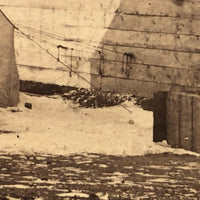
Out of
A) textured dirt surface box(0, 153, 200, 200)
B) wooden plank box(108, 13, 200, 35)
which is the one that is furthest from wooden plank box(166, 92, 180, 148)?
wooden plank box(108, 13, 200, 35)

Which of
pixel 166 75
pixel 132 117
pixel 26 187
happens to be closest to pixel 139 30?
pixel 166 75

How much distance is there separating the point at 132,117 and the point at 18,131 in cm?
196

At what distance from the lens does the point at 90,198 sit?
12.3 feet

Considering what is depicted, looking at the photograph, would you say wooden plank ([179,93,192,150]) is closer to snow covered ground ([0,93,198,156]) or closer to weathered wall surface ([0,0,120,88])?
snow covered ground ([0,93,198,156])

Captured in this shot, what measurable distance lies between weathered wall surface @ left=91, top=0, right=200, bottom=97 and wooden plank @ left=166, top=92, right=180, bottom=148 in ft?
6.31

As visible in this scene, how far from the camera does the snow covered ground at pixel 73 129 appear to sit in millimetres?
5363

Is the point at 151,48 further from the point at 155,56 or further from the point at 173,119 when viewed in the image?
the point at 173,119

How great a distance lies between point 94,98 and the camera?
8.24m

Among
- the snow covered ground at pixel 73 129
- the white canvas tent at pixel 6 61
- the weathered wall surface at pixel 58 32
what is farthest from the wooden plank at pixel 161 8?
the white canvas tent at pixel 6 61

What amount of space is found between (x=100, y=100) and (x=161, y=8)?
5.57 ft

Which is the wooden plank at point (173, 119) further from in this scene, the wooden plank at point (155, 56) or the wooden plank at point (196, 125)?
the wooden plank at point (155, 56)

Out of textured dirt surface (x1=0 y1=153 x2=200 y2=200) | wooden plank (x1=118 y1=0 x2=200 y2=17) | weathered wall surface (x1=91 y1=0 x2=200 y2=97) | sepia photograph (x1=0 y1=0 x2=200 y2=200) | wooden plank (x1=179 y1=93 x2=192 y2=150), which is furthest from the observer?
weathered wall surface (x1=91 y1=0 x2=200 y2=97)

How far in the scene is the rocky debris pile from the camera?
806cm

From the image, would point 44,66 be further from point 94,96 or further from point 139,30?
point 139,30
